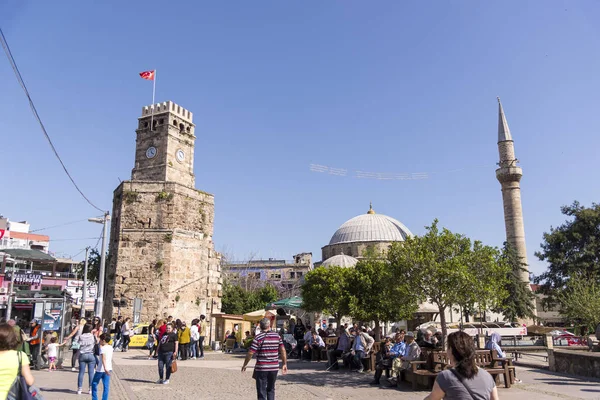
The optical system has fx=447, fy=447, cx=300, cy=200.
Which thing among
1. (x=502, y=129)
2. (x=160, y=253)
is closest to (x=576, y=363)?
(x=160, y=253)

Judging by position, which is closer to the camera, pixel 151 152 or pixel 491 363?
pixel 491 363

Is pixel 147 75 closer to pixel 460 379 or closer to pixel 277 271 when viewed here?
pixel 460 379

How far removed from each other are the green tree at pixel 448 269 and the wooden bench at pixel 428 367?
1294 mm

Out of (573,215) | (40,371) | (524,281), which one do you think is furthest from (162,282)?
(573,215)

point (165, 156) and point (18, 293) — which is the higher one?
point (165, 156)

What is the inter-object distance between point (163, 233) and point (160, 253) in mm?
1087

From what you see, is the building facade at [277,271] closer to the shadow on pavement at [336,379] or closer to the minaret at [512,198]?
the minaret at [512,198]

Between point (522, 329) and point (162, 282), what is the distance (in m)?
17.6

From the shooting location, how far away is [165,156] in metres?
25.9

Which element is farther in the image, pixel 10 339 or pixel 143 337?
pixel 143 337

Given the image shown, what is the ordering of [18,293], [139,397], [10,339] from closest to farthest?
[10,339] → [139,397] → [18,293]

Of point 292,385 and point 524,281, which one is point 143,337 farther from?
point 524,281

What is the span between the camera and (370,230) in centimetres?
5444

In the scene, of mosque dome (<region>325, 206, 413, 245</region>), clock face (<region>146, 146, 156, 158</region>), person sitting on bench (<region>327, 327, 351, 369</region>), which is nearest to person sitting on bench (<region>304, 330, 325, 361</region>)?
person sitting on bench (<region>327, 327, 351, 369</region>)
